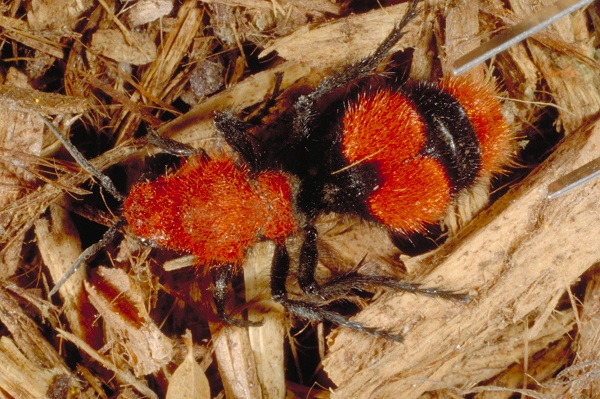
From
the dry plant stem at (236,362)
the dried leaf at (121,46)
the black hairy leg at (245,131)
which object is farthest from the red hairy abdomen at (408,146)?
the dried leaf at (121,46)

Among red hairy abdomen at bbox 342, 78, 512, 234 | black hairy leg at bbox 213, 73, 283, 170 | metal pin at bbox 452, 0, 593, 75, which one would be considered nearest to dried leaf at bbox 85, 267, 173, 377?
black hairy leg at bbox 213, 73, 283, 170

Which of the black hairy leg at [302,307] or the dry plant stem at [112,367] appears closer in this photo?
the black hairy leg at [302,307]

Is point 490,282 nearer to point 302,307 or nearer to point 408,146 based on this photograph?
point 408,146

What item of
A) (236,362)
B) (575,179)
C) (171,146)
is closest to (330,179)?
(171,146)

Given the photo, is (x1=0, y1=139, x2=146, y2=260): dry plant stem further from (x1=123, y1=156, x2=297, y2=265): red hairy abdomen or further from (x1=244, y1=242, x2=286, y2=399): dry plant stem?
(x1=244, y1=242, x2=286, y2=399): dry plant stem

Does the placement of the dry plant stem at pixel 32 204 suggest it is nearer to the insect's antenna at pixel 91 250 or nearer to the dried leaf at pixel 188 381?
the insect's antenna at pixel 91 250
